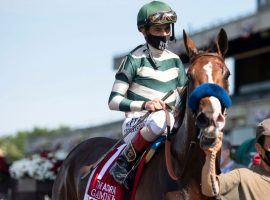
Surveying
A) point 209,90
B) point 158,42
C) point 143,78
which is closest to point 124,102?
point 143,78

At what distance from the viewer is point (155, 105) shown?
17.4 ft

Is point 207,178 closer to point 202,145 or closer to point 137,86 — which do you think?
point 202,145

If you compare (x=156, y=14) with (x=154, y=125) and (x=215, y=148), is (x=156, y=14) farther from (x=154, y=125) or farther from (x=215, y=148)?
(x=215, y=148)

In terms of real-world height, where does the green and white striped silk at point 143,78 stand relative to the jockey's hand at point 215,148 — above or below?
above

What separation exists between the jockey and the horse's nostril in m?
1.22

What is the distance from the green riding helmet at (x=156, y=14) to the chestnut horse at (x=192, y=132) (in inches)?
32.0

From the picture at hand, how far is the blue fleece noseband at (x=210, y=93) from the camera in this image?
14.4 feet

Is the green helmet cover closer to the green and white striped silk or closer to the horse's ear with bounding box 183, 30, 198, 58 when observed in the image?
the green and white striped silk

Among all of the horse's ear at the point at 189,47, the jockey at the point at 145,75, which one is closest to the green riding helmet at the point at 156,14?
the jockey at the point at 145,75

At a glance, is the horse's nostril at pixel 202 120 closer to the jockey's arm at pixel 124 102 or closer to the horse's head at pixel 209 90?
the horse's head at pixel 209 90

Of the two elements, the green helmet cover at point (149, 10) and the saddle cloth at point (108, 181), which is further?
the green helmet cover at point (149, 10)

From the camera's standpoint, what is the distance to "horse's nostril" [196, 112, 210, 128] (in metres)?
4.29

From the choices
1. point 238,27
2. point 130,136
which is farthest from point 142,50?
point 238,27

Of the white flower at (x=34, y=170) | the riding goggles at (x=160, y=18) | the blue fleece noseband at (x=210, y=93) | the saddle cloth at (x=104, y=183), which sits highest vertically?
the riding goggles at (x=160, y=18)
